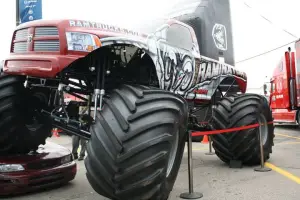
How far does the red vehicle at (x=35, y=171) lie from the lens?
5320 mm

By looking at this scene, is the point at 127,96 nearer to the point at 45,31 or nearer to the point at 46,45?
the point at 46,45

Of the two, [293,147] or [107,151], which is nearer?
[107,151]

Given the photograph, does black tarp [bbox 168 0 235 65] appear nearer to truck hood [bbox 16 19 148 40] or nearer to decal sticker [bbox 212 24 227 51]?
decal sticker [bbox 212 24 227 51]

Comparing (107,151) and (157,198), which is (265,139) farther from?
(107,151)

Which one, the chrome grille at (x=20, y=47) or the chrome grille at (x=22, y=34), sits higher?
the chrome grille at (x=22, y=34)

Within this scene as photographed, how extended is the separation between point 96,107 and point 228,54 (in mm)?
4737

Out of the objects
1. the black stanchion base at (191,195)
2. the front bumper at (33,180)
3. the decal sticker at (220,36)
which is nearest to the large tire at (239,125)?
the decal sticker at (220,36)

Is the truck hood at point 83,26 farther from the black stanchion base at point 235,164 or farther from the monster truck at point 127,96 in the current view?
the black stanchion base at point 235,164

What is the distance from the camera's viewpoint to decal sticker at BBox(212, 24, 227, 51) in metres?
8.02

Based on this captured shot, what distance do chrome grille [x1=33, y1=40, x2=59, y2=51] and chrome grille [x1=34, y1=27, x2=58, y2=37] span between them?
9 centimetres

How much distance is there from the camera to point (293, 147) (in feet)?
35.4

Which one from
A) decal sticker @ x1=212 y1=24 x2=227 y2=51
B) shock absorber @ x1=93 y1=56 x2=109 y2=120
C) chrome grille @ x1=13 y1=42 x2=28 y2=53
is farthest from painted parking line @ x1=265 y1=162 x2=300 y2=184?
chrome grille @ x1=13 y1=42 x2=28 y2=53

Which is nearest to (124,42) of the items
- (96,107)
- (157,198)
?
(96,107)

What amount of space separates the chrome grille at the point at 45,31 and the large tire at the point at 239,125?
4.01 m
